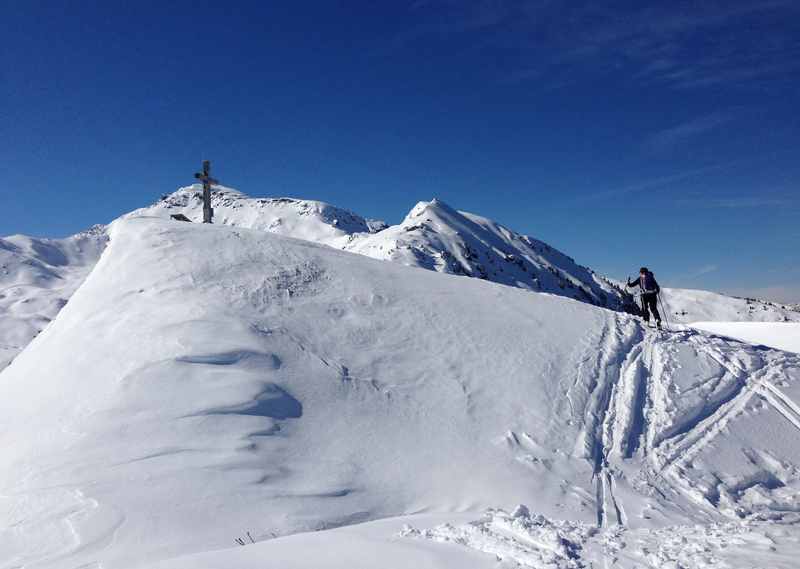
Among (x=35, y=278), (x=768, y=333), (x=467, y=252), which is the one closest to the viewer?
(x=768, y=333)

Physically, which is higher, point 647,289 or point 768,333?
point 647,289

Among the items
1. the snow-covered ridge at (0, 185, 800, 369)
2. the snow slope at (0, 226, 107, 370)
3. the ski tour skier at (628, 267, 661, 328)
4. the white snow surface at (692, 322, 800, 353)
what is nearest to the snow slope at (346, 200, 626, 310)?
the snow-covered ridge at (0, 185, 800, 369)

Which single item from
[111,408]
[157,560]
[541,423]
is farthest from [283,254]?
[157,560]

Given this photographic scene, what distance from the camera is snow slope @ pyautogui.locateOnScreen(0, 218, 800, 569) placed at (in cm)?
607

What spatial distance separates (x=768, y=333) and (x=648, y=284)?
30.7 ft

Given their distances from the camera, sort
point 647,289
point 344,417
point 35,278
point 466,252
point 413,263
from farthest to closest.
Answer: point 466,252
point 35,278
point 413,263
point 647,289
point 344,417

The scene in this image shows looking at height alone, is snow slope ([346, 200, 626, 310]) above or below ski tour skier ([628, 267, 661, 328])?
above

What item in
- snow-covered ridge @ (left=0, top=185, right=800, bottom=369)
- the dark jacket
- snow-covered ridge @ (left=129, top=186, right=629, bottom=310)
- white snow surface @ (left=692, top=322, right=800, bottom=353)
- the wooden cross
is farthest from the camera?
snow-covered ridge @ (left=129, top=186, right=629, bottom=310)

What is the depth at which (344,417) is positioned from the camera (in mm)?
8344

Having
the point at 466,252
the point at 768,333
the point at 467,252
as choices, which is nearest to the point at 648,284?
the point at 768,333

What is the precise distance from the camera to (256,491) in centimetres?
635

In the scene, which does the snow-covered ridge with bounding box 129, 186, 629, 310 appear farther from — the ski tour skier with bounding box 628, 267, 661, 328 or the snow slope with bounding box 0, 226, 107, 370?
the ski tour skier with bounding box 628, 267, 661, 328

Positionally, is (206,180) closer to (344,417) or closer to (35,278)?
(344,417)

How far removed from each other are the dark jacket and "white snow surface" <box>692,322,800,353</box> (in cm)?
304
